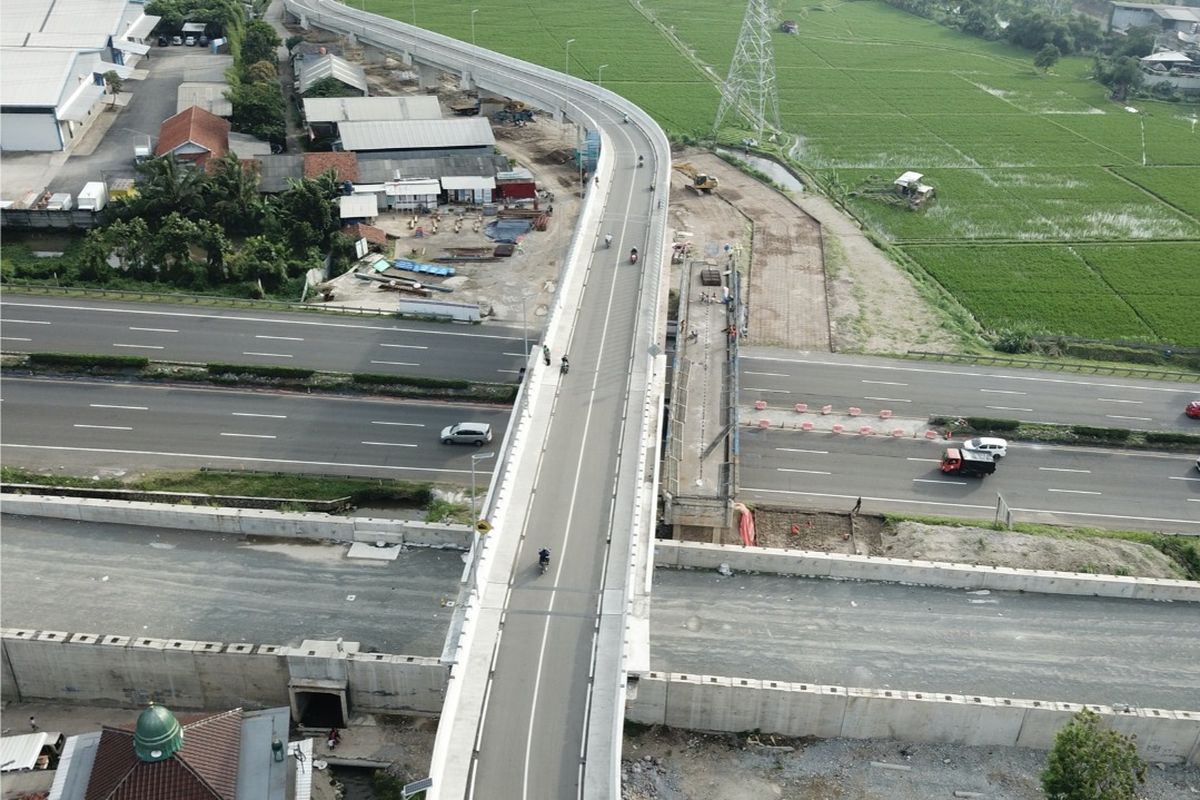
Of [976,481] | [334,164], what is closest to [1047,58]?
[334,164]

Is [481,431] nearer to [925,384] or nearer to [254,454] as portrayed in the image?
[254,454]

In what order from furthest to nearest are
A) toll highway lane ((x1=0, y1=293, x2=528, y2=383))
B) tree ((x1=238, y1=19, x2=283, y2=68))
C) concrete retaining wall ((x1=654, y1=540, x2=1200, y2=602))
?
tree ((x1=238, y1=19, x2=283, y2=68)) → toll highway lane ((x1=0, y1=293, x2=528, y2=383)) → concrete retaining wall ((x1=654, y1=540, x2=1200, y2=602))

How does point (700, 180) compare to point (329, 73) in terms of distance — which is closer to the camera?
point (700, 180)

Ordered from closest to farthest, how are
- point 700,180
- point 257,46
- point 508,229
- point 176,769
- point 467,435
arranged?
point 176,769, point 467,435, point 508,229, point 700,180, point 257,46

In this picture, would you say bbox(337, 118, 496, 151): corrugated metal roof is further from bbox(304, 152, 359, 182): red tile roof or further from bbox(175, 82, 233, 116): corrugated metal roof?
bbox(175, 82, 233, 116): corrugated metal roof

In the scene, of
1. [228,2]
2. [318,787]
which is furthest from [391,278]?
[228,2]

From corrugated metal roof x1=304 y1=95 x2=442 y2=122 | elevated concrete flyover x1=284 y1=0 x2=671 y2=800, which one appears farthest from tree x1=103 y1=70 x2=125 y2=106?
elevated concrete flyover x1=284 y1=0 x2=671 y2=800

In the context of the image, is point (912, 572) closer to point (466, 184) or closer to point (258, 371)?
point (258, 371)
